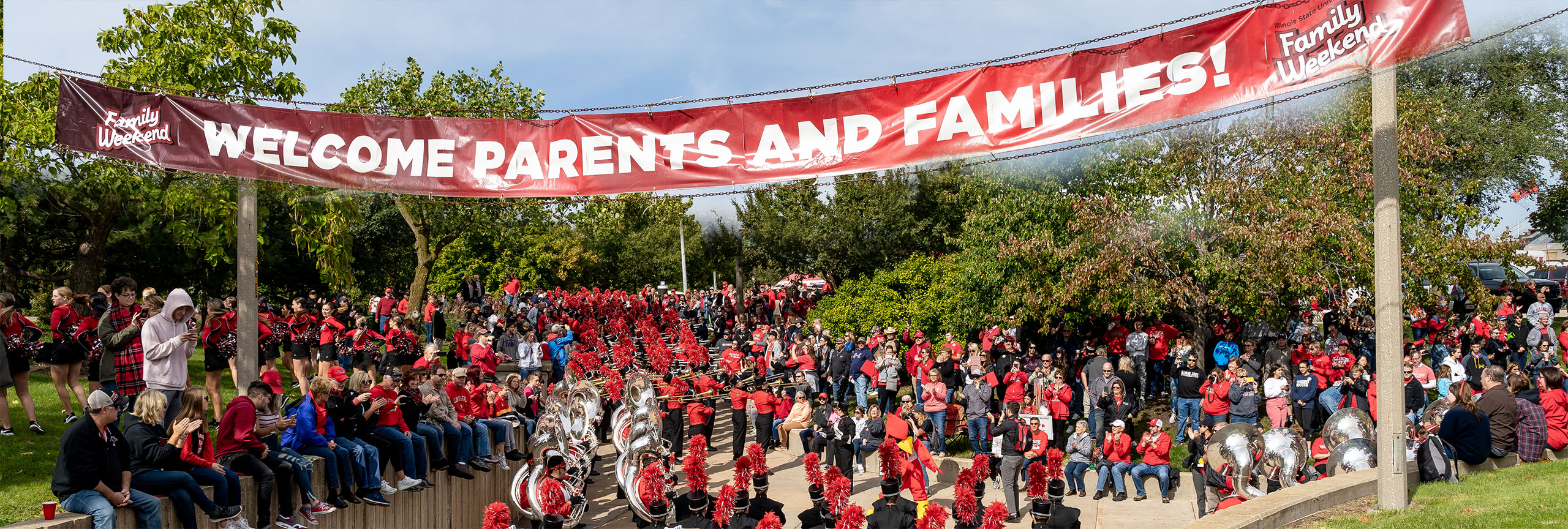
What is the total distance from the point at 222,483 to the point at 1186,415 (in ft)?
40.9

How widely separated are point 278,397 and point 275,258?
20700mm

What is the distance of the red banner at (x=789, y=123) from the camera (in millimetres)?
6289

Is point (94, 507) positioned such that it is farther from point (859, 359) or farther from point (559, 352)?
point (859, 359)

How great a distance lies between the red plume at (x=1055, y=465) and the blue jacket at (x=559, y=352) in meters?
11.1

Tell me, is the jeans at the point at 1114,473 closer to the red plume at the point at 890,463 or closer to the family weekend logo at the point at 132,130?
the red plume at the point at 890,463

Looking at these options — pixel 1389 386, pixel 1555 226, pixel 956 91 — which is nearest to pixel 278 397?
pixel 956 91

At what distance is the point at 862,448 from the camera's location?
1547cm

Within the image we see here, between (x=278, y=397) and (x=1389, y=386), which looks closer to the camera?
(x=1389, y=386)

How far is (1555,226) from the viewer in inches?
1356

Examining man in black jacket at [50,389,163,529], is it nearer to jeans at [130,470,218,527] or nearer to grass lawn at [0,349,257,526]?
jeans at [130,470,218,527]

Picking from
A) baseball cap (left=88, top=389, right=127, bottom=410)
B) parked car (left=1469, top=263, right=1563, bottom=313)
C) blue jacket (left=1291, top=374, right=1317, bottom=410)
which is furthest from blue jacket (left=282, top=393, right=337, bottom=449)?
parked car (left=1469, top=263, right=1563, bottom=313)

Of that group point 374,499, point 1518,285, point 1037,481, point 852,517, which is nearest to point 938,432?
point 1037,481

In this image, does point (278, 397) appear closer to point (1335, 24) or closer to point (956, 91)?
point (956, 91)

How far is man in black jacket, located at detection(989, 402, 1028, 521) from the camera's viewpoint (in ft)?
42.9
